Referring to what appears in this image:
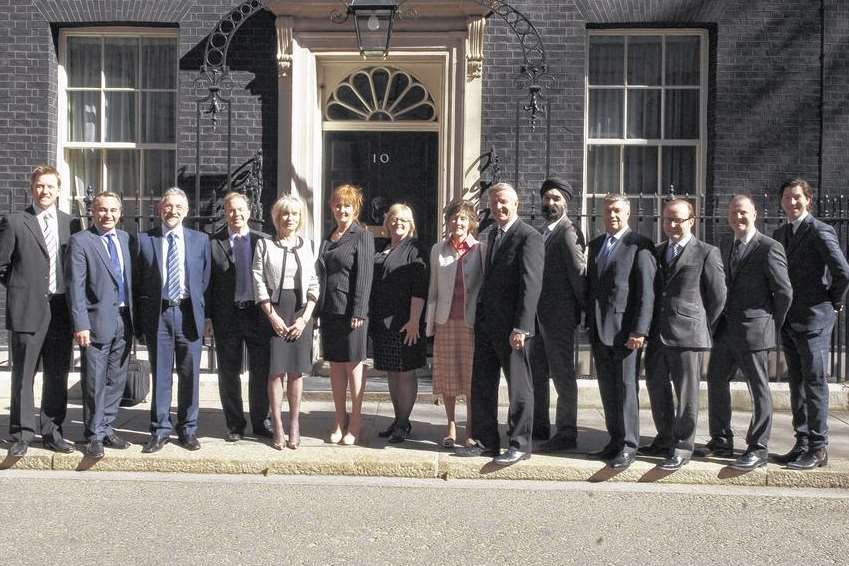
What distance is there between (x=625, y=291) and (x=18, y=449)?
4108mm

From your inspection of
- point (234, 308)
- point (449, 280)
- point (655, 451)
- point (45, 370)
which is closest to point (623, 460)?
point (655, 451)

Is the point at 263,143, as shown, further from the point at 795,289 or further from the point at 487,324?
the point at 795,289

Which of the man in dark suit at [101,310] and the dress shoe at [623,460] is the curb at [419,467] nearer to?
the dress shoe at [623,460]

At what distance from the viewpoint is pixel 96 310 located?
261 inches

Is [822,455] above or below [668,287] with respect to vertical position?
below

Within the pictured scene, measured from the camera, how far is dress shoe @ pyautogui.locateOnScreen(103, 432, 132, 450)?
685 centimetres

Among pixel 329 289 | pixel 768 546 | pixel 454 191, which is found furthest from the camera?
pixel 454 191

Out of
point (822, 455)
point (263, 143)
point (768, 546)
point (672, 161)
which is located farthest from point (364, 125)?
point (768, 546)

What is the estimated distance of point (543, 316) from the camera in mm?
6984

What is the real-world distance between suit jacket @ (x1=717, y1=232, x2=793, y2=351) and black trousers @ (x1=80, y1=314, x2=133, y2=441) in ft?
13.5

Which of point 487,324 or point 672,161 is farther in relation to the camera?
point 672,161

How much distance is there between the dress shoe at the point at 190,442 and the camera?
267 inches

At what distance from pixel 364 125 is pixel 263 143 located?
1.09m

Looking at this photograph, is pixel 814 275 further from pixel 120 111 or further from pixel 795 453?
pixel 120 111
